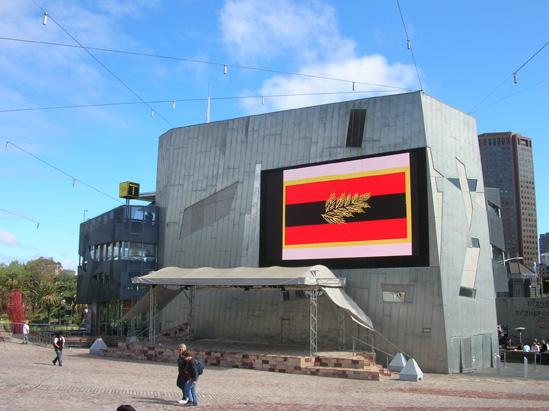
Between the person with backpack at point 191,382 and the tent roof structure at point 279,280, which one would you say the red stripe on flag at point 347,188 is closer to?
the tent roof structure at point 279,280

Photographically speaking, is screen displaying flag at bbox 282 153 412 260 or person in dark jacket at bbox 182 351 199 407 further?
screen displaying flag at bbox 282 153 412 260

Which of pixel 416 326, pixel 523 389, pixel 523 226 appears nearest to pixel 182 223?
pixel 416 326

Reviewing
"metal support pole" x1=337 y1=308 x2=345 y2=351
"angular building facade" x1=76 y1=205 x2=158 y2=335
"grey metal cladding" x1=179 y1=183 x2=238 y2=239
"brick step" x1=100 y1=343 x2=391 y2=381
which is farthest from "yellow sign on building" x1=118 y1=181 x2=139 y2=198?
"metal support pole" x1=337 y1=308 x2=345 y2=351

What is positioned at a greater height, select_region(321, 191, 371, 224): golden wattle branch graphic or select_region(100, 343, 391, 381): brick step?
select_region(321, 191, 371, 224): golden wattle branch graphic

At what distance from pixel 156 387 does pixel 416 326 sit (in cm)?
1321

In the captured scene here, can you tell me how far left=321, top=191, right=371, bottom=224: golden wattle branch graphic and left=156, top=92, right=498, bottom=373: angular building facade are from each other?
54 millimetres

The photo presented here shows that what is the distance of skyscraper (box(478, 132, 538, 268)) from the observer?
138 m

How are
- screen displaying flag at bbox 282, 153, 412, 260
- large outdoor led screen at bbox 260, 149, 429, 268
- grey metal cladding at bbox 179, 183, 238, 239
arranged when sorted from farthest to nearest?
grey metal cladding at bbox 179, 183, 238, 239 < screen displaying flag at bbox 282, 153, 412, 260 < large outdoor led screen at bbox 260, 149, 429, 268

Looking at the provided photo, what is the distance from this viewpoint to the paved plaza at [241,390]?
44.8ft

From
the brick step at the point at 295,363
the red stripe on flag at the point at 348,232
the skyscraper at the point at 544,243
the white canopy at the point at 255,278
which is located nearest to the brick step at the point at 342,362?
the brick step at the point at 295,363

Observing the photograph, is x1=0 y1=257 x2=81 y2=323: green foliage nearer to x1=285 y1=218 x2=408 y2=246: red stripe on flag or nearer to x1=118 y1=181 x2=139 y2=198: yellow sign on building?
x1=118 y1=181 x2=139 y2=198: yellow sign on building

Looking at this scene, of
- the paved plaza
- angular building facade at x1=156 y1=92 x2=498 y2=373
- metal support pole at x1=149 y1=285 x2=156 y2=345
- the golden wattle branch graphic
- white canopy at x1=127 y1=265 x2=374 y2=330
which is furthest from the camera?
metal support pole at x1=149 y1=285 x2=156 y2=345

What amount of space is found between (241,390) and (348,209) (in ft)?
41.8

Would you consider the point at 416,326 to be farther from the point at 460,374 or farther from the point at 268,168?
the point at 268,168
